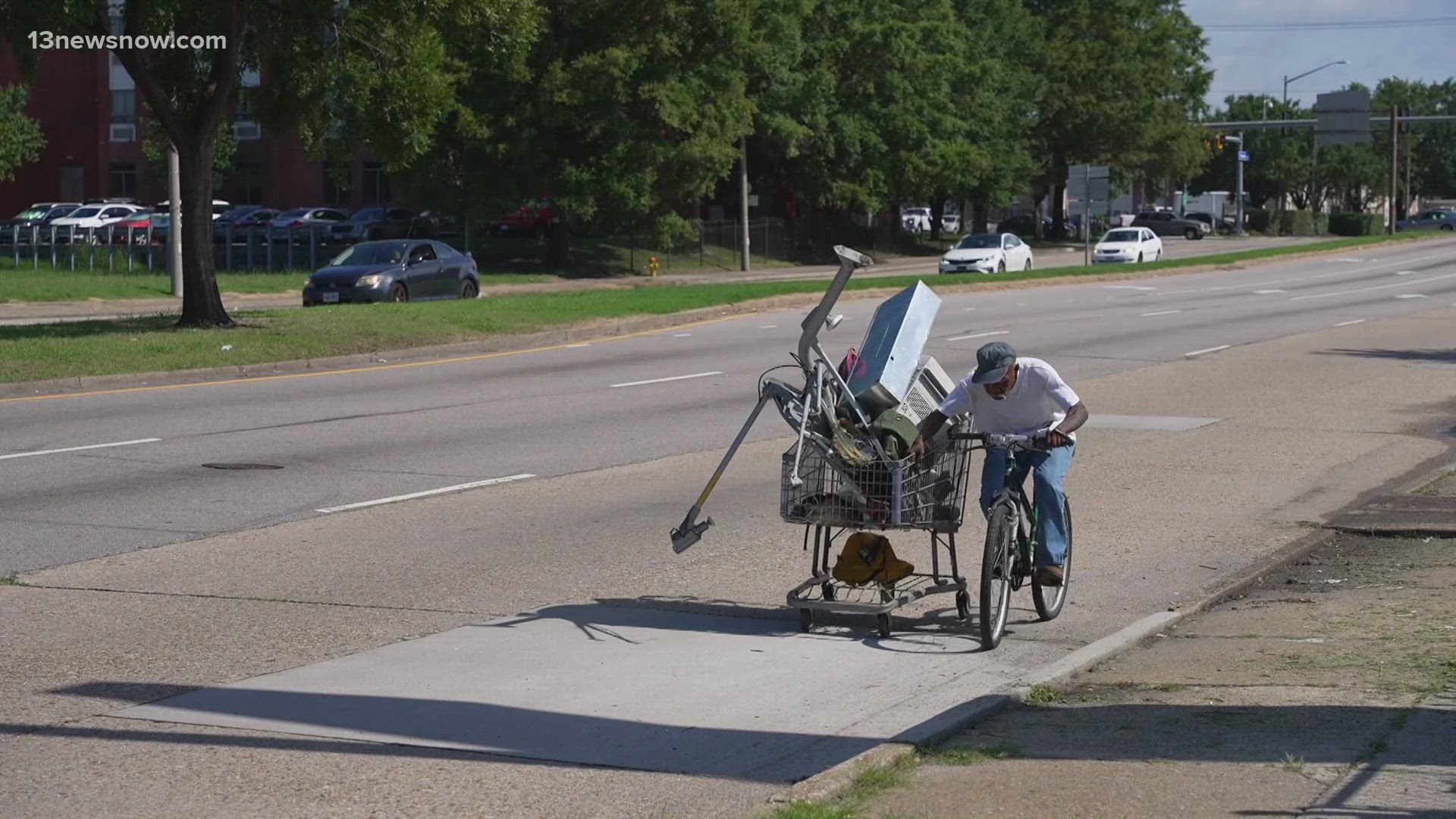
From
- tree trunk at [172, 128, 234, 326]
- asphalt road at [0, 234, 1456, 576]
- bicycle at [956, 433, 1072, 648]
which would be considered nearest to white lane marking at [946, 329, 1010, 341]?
asphalt road at [0, 234, 1456, 576]

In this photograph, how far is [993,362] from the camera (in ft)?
26.9

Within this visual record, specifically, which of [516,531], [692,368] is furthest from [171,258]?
[516,531]

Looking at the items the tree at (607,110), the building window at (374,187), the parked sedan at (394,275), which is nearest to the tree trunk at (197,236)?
the parked sedan at (394,275)

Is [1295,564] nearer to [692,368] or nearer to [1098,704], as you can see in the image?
[1098,704]

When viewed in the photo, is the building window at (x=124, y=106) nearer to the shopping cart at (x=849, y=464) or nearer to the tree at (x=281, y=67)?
the tree at (x=281, y=67)

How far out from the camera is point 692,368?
22406 mm

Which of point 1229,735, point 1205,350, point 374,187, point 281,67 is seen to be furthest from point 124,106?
point 1229,735

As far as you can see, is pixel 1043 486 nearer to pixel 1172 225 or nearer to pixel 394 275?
pixel 394 275

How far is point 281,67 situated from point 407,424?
35.7 ft

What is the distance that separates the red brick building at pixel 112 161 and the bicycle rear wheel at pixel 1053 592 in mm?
67922

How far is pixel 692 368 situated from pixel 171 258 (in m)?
18.9

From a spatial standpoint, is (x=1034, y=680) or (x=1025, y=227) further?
(x=1025, y=227)

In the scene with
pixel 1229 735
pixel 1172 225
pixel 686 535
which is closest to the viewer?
pixel 1229 735

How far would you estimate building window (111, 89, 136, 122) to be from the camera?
74438 mm
